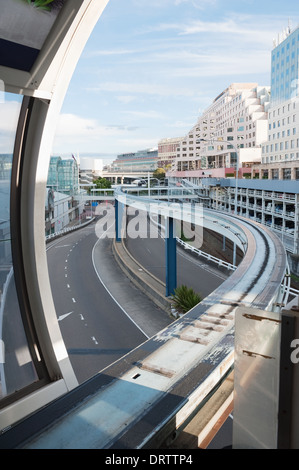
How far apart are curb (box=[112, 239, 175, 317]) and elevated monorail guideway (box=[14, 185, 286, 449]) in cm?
1572

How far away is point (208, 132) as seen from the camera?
370 ft

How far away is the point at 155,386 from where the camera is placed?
12.9 feet

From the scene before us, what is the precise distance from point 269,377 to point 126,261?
1226 inches

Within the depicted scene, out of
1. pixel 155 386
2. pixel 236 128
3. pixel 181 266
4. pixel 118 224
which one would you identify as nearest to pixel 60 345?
pixel 155 386

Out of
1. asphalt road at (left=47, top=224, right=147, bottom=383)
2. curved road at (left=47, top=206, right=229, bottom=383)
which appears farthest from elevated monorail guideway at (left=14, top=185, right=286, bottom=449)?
asphalt road at (left=47, top=224, right=147, bottom=383)

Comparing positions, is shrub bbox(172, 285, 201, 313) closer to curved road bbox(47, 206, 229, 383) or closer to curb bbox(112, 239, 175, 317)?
curb bbox(112, 239, 175, 317)

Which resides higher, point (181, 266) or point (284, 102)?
point (284, 102)

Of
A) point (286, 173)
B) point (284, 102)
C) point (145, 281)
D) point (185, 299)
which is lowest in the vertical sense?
point (145, 281)

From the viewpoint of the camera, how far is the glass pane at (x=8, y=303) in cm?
470

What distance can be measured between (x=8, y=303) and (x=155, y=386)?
7.45 ft

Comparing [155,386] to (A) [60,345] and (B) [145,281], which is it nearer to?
(A) [60,345]

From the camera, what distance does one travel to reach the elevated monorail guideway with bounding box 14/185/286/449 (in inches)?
124

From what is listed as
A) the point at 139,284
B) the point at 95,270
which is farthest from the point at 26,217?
the point at 95,270

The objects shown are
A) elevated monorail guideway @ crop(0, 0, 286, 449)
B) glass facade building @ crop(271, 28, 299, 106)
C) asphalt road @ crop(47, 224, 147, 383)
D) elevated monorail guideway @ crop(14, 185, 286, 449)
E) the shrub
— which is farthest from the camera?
glass facade building @ crop(271, 28, 299, 106)
